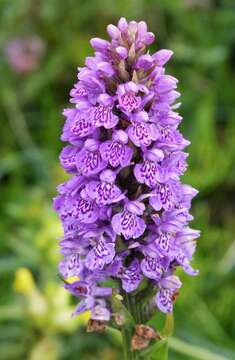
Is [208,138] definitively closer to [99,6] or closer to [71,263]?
[99,6]

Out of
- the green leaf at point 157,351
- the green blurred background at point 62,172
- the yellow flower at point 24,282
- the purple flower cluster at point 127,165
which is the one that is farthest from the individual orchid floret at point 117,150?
the yellow flower at point 24,282

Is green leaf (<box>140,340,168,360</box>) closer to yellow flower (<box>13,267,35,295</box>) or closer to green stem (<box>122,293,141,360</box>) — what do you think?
green stem (<box>122,293,141,360</box>)

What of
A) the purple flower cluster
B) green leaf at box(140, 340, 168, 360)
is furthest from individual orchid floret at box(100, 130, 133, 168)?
green leaf at box(140, 340, 168, 360)

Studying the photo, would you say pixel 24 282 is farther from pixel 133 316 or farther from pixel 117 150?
pixel 117 150

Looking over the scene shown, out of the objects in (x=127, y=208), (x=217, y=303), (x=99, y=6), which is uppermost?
(x=99, y=6)

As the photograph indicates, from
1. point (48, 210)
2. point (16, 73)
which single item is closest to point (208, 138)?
point (48, 210)

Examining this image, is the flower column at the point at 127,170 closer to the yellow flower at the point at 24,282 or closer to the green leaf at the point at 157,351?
the green leaf at the point at 157,351
